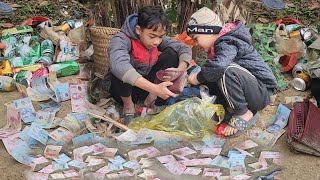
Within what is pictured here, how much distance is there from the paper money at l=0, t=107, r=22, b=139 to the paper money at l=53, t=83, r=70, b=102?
35cm

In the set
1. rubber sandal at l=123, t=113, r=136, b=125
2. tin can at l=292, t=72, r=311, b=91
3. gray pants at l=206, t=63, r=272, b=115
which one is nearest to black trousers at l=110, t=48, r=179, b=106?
rubber sandal at l=123, t=113, r=136, b=125

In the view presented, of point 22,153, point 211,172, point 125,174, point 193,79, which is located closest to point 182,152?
point 211,172

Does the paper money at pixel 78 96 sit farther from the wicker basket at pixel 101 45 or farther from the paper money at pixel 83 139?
the paper money at pixel 83 139

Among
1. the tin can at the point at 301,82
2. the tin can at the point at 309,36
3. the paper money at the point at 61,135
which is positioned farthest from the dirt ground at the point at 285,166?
the tin can at the point at 309,36

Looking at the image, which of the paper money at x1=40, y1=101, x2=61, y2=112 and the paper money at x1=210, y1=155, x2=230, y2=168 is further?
the paper money at x1=40, y1=101, x2=61, y2=112

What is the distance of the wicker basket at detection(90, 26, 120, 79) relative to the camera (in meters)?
3.37

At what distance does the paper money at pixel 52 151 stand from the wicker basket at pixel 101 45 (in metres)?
0.82

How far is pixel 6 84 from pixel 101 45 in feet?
2.15

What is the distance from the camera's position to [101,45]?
3412 millimetres

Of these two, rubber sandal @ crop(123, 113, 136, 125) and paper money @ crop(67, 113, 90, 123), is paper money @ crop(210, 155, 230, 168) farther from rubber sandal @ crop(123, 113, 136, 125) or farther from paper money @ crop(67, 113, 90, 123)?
paper money @ crop(67, 113, 90, 123)

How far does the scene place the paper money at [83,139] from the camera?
275 cm

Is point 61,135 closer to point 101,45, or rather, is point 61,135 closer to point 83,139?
point 83,139

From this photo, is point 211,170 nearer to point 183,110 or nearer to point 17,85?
point 183,110

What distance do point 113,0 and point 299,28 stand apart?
1.37 m
